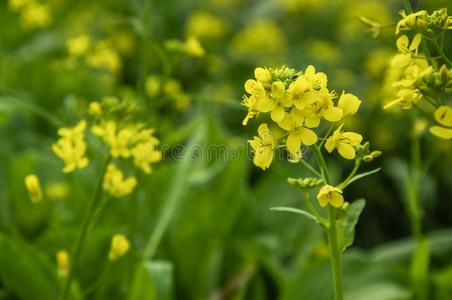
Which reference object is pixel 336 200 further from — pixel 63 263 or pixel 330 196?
pixel 63 263

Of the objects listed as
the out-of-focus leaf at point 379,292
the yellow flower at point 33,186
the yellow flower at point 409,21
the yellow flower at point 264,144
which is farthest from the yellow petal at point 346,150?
the out-of-focus leaf at point 379,292

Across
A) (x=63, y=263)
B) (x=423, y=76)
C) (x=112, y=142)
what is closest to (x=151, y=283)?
(x=63, y=263)

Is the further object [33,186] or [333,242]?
[33,186]

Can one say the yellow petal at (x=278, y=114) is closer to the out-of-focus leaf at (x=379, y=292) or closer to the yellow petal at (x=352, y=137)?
the yellow petal at (x=352, y=137)

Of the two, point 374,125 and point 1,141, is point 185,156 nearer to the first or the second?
point 1,141

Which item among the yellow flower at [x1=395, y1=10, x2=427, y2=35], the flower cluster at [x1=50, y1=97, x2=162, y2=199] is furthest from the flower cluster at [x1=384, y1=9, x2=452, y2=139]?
the flower cluster at [x1=50, y1=97, x2=162, y2=199]

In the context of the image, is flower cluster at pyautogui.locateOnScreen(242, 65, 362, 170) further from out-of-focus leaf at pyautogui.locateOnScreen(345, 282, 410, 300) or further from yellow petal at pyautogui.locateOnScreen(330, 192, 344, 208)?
out-of-focus leaf at pyautogui.locateOnScreen(345, 282, 410, 300)

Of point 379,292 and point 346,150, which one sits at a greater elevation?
point 346,150
